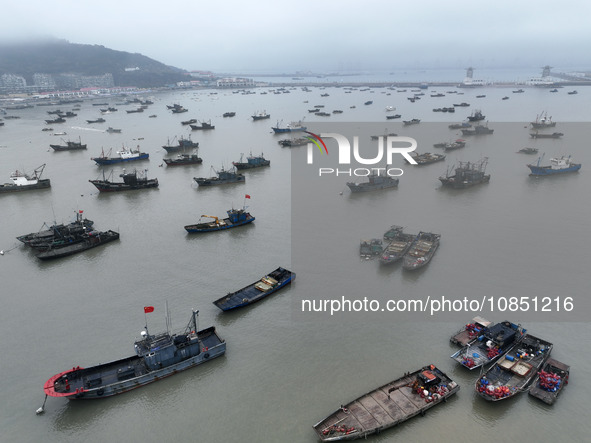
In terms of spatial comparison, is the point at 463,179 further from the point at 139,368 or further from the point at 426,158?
the point at 139,368

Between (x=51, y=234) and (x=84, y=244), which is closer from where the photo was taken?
(x=84, y=244)

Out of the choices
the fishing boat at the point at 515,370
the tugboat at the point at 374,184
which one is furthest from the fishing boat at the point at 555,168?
the fishing boat at the point at 515,370

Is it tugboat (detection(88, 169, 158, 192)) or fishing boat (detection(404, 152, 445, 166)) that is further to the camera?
fishing boat (detection(404, 152, 445, 166))

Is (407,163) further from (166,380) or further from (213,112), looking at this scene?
(213,112)

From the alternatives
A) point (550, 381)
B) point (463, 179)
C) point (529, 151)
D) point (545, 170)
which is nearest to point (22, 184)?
point (463, 179)

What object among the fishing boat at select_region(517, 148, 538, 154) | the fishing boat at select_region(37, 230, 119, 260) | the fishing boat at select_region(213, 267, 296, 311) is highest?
the fishing boat at select_region(517, 148, 538, 154)

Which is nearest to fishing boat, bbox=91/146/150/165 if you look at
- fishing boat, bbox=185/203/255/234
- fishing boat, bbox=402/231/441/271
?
fishing boat, bbox=185/203/255/234

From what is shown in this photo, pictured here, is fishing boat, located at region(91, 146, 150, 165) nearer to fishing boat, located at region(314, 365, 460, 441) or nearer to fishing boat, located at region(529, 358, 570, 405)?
fishing boat, located at region(314, 365, 460, 441)
